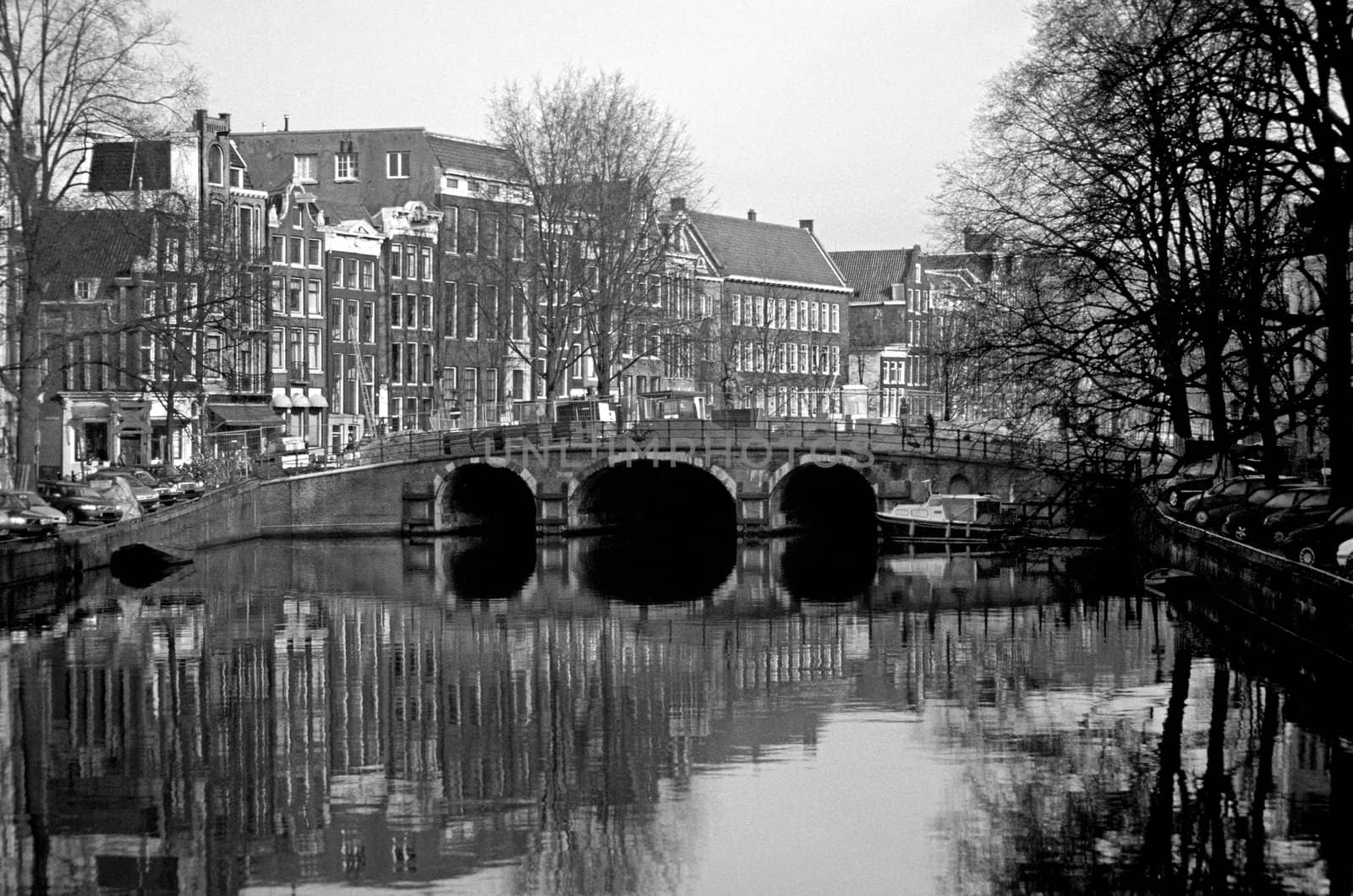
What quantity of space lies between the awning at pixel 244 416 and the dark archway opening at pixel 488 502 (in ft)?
27.8

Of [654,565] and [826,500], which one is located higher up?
[826,500]

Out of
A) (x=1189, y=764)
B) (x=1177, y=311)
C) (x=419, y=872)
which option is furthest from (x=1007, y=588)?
(x=419, y=872)

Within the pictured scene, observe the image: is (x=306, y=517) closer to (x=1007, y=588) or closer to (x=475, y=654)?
(x=1007, y=588)

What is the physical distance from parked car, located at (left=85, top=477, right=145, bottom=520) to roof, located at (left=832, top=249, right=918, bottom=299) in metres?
61.2

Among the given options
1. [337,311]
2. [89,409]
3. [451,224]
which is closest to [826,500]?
[337,311]

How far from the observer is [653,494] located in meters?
71.2

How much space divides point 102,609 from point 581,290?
2953 centimetres

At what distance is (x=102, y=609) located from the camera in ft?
131

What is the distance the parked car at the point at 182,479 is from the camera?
60281 millimetres

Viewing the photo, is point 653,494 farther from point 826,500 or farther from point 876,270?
point 876,270

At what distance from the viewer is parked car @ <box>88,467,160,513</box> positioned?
56.7m

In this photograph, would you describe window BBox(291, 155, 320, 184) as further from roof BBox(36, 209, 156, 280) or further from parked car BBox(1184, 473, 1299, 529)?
parked car BBox(1184, 473, 1299, 529)

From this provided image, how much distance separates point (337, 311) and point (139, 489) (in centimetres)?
2082

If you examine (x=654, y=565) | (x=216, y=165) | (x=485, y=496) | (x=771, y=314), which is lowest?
(x=654, y=565)
